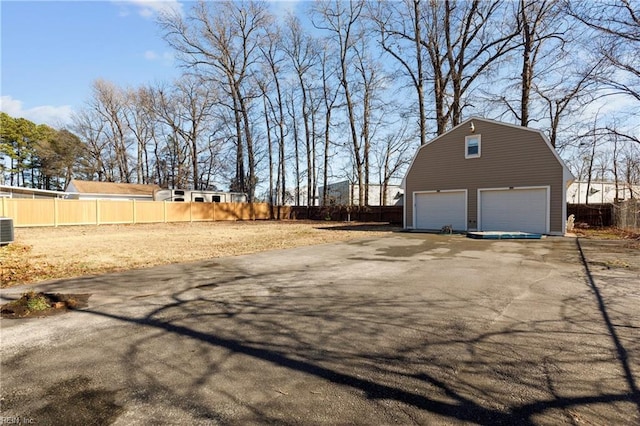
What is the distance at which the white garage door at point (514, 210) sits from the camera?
543 inches

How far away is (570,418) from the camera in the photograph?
6.36ft

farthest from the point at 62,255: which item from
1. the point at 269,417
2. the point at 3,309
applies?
the point at 269,417

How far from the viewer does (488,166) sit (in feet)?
49.4

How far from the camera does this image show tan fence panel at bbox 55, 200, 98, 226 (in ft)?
63.6

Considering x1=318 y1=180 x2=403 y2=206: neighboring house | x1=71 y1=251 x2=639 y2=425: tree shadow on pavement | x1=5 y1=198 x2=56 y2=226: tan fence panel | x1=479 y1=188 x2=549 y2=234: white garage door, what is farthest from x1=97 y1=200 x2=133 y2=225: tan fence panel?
x1=479 y1=188 x2=549 y2=234: white garage door

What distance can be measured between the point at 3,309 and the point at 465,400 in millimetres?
5368

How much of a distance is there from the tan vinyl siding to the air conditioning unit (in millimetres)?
16403

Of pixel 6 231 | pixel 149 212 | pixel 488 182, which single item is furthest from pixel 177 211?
pixel 488 182

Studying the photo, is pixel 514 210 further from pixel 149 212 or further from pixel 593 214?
pixel 149 212

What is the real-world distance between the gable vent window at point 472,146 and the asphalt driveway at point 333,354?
437 inches

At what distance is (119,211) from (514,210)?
24190 mm

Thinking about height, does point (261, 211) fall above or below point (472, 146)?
below

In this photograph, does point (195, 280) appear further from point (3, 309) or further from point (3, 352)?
point (3, 352)

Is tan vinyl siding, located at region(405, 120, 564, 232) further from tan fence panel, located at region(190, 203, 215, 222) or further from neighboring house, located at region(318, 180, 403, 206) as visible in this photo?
tan fence panel, located at region(190, 203, 215, 222)
